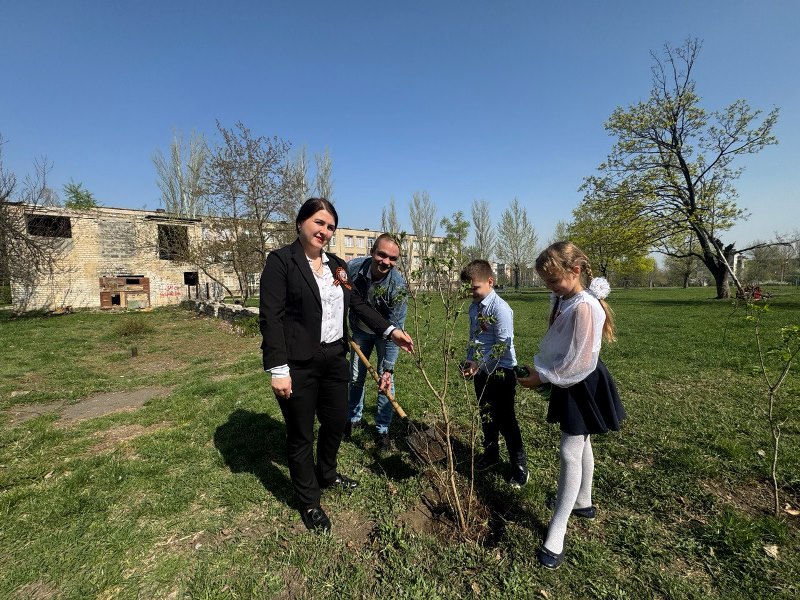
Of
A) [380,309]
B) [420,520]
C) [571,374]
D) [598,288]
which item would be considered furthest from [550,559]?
[380,309]

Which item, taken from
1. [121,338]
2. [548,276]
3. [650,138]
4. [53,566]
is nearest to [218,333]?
[121,338]

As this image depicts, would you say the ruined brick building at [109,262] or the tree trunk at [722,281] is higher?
the ruined brick building at [109,262]

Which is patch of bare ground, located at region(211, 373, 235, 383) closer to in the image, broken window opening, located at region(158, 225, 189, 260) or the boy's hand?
the boy's hand

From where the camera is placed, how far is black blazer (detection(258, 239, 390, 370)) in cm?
225

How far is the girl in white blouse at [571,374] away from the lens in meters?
2.04

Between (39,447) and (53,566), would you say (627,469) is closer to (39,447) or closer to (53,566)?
(53,566)

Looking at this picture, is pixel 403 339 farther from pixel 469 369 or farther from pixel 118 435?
pixel 118 435

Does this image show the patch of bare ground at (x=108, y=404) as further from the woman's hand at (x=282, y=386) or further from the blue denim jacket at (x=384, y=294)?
the woman's hand at (x=282, y=386)

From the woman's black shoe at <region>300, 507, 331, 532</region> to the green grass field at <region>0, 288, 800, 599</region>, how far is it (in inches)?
3.1

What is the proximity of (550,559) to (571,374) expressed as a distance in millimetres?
1123

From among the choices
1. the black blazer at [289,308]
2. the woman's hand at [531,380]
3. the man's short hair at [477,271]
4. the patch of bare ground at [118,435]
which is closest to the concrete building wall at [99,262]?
the patch of bare ground at [118,435]

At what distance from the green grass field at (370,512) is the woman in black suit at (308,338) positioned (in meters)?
0.47

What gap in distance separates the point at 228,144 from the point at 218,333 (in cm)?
837

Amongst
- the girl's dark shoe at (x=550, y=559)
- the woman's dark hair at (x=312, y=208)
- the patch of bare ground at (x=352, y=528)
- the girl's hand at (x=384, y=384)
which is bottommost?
Result: the patch of bare ground at (x=352, y=528)
